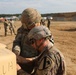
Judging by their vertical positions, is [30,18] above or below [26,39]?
above

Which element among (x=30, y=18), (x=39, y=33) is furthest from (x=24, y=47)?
(x=39, y=33)

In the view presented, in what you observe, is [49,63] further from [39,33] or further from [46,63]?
[39,33]

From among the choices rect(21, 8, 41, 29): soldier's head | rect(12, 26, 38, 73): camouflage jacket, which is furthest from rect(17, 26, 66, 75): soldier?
rect(21, 8, 41, 29): soldier's head

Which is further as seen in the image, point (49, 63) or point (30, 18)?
point (30, 18)

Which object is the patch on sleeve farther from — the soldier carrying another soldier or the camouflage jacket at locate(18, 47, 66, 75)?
the soldier carrying another soldier

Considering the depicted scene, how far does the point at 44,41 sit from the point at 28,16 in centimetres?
63

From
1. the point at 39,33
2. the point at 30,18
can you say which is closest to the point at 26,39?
the point at 30,18

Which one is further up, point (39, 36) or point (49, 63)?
point (39, 36)

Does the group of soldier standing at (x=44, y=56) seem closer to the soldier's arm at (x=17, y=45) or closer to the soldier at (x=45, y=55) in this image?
the soldier at (x=45, y=55)

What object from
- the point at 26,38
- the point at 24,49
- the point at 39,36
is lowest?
the point at 24,49

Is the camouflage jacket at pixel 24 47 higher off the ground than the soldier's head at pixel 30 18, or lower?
lower

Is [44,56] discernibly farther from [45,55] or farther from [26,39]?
[26,39]

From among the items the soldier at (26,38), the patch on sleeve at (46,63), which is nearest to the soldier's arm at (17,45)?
the soldier at (26,38)

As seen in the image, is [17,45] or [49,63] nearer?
[49,63]
